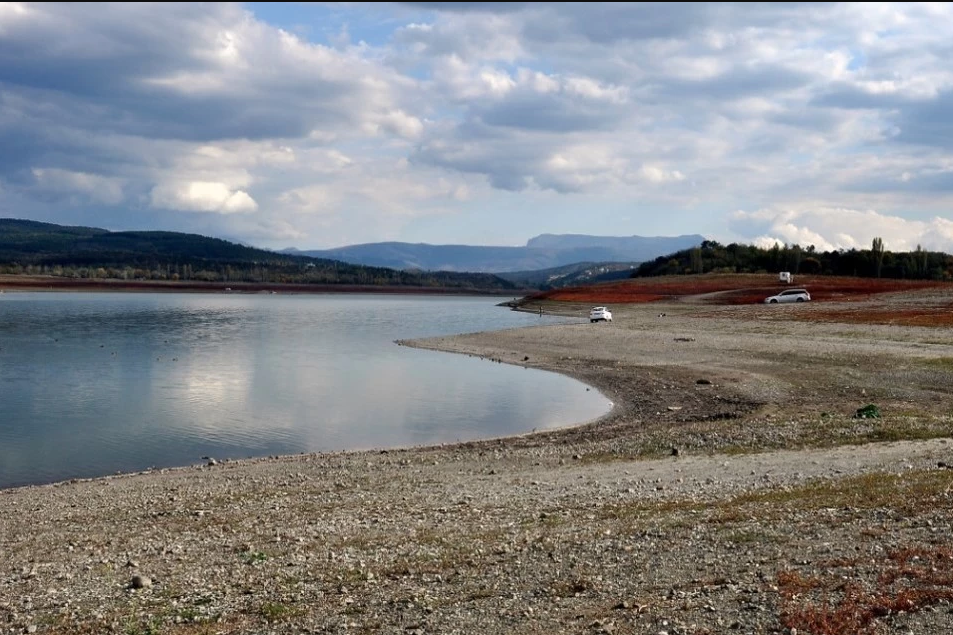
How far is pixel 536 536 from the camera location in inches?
431

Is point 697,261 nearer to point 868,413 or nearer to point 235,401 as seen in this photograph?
point 235,401

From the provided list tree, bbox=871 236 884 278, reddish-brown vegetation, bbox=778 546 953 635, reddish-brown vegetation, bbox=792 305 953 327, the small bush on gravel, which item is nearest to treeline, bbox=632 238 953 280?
tree, bbox=871 236 884 278

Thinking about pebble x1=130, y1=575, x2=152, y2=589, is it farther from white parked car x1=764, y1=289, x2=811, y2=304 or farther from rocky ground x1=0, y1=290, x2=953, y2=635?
white parked car x1=764, y1=289, x2=811, y2=304

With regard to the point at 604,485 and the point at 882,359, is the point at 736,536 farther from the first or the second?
the point at 882,359

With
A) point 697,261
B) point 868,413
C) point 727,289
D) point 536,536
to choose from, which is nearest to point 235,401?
point 868,413

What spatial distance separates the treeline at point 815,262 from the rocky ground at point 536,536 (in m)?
105

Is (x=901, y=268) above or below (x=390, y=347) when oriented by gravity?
above

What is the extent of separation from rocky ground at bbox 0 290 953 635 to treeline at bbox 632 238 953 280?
→ 345 feet

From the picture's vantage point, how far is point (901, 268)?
117 metres

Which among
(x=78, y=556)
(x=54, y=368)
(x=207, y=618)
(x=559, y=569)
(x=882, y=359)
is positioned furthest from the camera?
(x=54, y=368)

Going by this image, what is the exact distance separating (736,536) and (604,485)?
4386 millimetres

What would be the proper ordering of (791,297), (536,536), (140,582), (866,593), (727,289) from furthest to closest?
1. (727,289)
2. (791,297)
3. (536,536)
4. (140,582)
5. (866,593)

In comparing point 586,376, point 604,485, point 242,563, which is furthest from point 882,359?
point 242,563

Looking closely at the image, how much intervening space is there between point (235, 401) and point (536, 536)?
21971 millimetres
